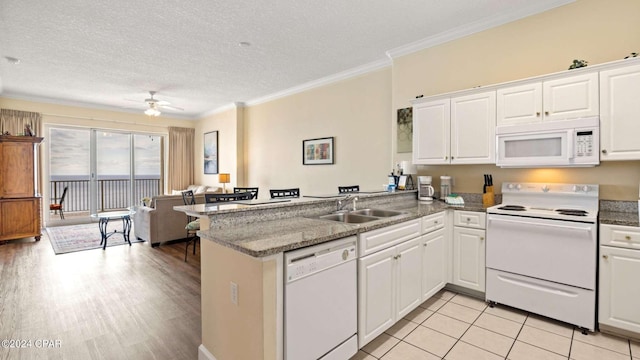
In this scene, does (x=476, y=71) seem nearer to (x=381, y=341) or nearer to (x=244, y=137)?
(x=381, y=341)

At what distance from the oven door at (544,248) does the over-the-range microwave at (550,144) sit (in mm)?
554

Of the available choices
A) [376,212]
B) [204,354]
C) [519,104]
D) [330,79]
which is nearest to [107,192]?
[330,79]

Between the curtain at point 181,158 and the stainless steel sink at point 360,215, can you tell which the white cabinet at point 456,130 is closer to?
the stainless steel sink at point 360,215

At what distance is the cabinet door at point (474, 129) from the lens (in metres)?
2.95

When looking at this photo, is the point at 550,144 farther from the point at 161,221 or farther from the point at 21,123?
the point at 21,123

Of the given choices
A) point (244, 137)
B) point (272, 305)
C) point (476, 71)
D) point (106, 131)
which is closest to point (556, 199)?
point (476, 71)

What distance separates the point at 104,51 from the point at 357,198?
13.0 ft

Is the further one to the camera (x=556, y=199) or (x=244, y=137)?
(x=244, y=137)

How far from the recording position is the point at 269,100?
639 cm

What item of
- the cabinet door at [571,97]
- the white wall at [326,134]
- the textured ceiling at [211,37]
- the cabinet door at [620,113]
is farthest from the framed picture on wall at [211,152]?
the cabinet door at [620,113]

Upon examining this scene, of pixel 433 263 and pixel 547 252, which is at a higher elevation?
pixel 547 252

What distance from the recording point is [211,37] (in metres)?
3.52

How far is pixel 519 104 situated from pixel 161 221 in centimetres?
540

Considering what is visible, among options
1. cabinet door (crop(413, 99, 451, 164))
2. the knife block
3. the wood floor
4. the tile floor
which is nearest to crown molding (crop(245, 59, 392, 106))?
cabinet door (crop(413, 99, 451, 164))
